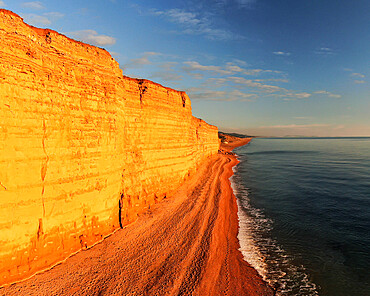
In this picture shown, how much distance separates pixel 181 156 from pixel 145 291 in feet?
41.1

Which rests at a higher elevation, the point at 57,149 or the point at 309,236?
the point at 57,149

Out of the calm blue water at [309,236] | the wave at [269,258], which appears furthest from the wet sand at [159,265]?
the calm blue water at [309,236]

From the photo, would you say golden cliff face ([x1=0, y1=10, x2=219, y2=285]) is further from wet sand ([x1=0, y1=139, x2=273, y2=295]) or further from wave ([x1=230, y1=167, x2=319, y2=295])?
wave ([x1=230, y1=167, x2=319, y2=295])

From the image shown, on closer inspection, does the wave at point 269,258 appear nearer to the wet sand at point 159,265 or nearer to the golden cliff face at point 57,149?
the wet sand at point 159,265

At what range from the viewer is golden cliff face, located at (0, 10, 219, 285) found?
6531mm

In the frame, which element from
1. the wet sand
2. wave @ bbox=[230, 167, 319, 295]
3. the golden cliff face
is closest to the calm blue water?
wave @ bbox=[230, 167, 319, 295]

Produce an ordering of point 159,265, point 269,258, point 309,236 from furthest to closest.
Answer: point 309,236
point 269,258
point 159,265

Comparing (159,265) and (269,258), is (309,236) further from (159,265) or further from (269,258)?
(159,265)

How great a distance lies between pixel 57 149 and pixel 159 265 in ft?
22.2

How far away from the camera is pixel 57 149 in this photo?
25.5 feet

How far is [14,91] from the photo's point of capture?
6.59m

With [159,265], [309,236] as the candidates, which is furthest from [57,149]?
[309,236]

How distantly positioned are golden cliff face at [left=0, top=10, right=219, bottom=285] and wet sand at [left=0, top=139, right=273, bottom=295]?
2.41ft

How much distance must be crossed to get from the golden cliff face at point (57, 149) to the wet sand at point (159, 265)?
73cm
